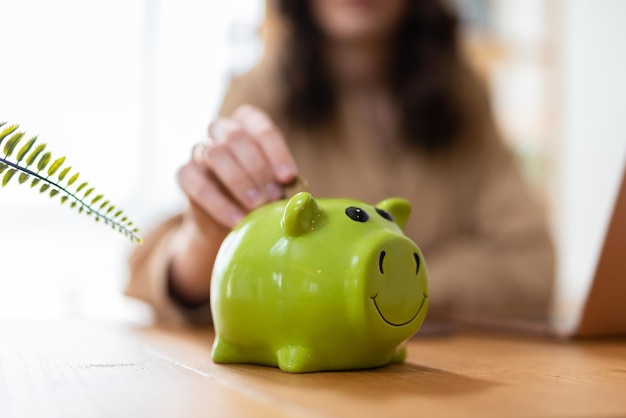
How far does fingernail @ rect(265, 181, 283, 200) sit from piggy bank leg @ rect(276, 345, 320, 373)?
0.55ft

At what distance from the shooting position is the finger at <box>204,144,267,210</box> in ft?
1.79

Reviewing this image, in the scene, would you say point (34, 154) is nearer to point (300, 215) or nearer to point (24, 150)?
point (24, 150)

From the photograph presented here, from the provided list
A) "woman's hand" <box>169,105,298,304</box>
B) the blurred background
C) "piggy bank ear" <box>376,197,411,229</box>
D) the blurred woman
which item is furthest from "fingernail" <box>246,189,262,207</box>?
the blurred background

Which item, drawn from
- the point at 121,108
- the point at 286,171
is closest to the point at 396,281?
the point at 286,171

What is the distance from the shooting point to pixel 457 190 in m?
1.37

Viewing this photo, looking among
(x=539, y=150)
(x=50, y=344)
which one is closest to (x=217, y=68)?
(x=539, y=150)

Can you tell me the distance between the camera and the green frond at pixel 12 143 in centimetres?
36

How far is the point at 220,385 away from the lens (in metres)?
0.35

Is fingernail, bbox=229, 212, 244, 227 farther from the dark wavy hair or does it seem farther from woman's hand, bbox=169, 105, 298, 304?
the dark wavy hair

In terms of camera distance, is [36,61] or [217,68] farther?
[217,68]

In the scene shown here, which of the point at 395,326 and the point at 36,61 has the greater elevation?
the point at 36,61

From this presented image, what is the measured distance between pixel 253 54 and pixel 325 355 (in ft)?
7.32

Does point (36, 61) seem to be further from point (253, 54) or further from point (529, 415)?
point (529, 415)

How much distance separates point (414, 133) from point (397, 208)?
33.9 inches
